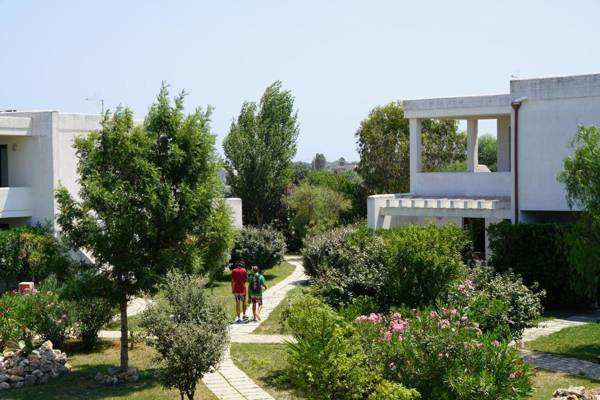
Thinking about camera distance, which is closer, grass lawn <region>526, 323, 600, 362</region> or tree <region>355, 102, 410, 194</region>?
grass lawn <region>526, 323, 600, 362</region>

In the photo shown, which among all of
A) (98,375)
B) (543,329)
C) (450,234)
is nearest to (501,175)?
(543,329)

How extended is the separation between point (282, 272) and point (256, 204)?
1042 cm

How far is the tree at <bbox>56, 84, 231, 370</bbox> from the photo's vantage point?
16234mm

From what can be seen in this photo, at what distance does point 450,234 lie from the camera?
17312 millimetres

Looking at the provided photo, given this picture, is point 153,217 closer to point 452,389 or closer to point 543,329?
point 452,389

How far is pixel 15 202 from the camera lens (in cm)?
2794

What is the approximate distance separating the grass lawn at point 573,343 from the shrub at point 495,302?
1.79 m

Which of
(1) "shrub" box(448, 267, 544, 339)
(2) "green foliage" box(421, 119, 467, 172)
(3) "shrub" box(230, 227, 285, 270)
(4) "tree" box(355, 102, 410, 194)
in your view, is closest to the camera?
(1) "shrub" box(448, 267, 544, 339)

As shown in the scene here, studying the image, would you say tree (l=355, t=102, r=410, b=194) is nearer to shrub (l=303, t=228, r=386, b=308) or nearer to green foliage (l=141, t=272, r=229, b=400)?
shrub (l=303, t=228, r=386, b=308)

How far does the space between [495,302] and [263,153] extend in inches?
1141

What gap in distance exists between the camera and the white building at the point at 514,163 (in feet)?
81.5

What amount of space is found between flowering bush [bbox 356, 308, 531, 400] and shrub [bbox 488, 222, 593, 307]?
41.0 ft

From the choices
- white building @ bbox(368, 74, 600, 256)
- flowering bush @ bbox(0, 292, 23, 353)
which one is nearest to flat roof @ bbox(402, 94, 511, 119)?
white building @ bbox(368, 74, 600, 256)

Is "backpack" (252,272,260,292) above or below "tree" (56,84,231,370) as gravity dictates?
below
